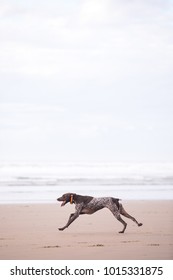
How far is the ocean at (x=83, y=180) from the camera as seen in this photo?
12.6 meters

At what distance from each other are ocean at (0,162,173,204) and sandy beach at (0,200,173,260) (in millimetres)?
1635

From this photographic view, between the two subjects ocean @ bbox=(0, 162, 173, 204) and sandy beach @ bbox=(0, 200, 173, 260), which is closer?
sandy beach @ bbox=(0, 200, 173, 260)

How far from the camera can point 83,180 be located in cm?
1611

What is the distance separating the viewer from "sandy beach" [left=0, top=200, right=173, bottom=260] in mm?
6910

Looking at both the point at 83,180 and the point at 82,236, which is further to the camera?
the point at 83,180

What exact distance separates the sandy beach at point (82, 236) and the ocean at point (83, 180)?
1635mm

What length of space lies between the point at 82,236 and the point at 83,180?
8182mm

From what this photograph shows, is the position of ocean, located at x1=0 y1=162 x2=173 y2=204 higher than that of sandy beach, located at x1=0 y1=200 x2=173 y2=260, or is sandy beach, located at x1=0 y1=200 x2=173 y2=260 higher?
ocean, located at x1=0 y1=162 x2=173 y2=204

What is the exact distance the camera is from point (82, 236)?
312 inches

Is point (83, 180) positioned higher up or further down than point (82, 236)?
higher up
